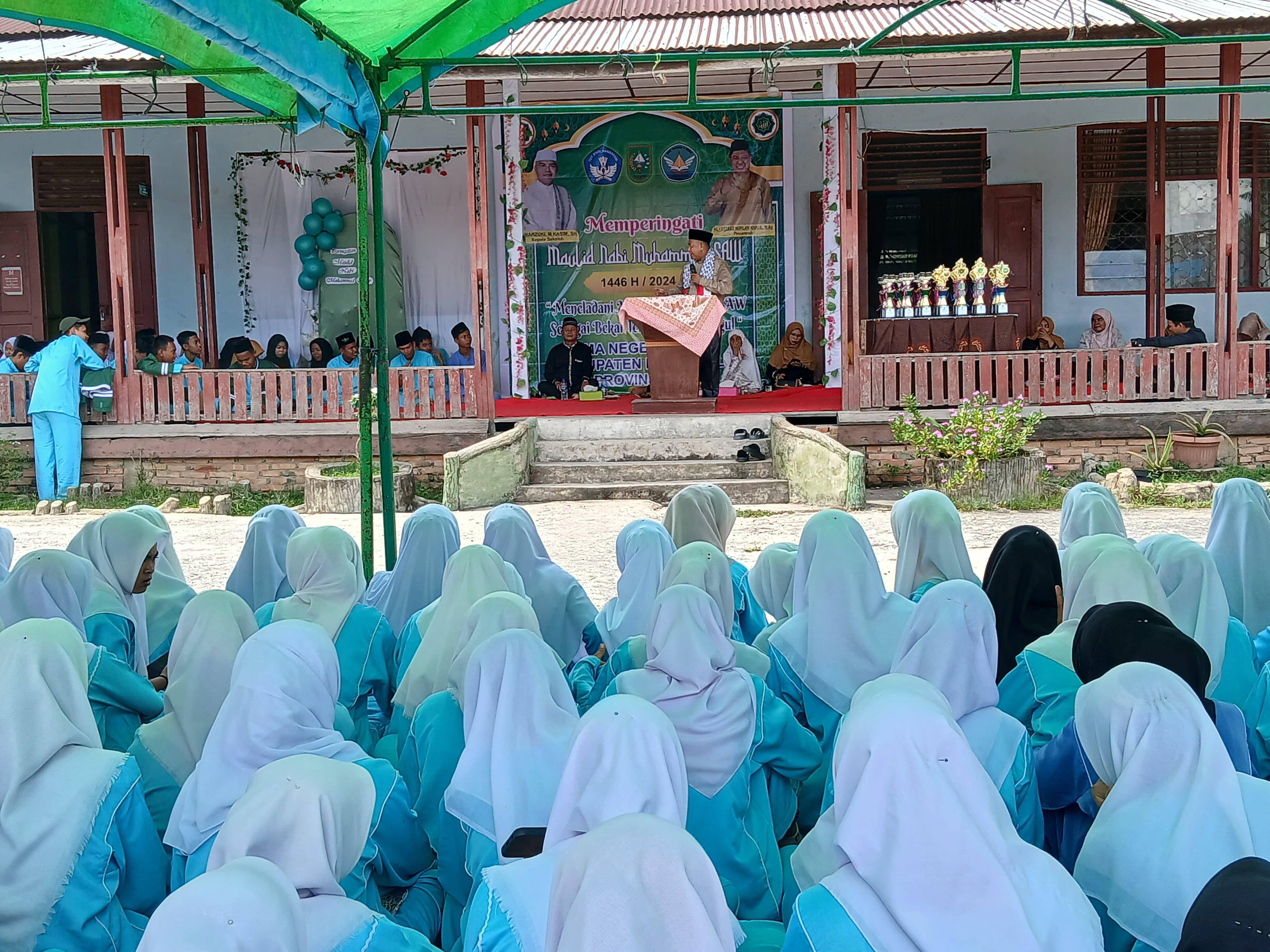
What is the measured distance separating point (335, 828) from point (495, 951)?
12.8 inches

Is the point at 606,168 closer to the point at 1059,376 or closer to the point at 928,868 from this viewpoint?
the point at 1059,376

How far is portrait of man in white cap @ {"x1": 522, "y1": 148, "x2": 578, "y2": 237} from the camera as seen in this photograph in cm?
1223

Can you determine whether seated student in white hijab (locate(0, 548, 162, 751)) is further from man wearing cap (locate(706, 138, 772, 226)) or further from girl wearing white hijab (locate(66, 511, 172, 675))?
man wearing cap (locate(706, 138, 772, 226))

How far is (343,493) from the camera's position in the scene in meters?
9.65

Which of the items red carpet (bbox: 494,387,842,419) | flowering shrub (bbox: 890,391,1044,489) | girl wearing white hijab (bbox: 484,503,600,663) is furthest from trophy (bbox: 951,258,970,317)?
girl wearing white hijab (bbox: 484,503,600,663)

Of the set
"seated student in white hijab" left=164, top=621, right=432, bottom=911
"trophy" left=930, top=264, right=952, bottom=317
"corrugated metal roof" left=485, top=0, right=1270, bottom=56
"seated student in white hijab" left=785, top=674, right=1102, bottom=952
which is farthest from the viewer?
"trophy" left=930, top=264, right=952, bottom=317

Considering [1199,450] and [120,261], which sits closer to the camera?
[1199,450]

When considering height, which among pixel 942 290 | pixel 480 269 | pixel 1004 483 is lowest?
pixel 1004 483

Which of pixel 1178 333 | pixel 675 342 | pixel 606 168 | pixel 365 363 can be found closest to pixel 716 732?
pixel 365 363

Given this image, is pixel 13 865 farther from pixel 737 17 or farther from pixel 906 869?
pixel 737 17

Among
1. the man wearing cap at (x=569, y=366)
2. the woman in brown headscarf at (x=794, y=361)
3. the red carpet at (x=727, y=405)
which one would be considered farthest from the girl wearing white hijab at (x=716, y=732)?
the woman in brown headscarf at (x=794, y=361)

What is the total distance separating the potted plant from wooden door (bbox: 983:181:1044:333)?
7.66ft

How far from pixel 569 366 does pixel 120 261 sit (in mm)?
4168

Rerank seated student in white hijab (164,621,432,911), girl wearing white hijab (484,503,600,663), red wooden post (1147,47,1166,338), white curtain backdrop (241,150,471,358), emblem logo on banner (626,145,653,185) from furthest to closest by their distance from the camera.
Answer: white curtain backdrop (241,150,471,358)
emblem logo on banner (626,145,653,185)
red wooden post (1147,47,1166,338)
girl wearing white hijab (484,503,600,663)
seated student in white hijab (164,621,432,911)
